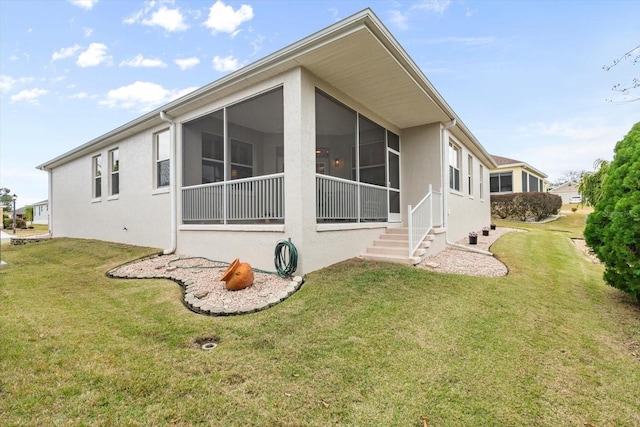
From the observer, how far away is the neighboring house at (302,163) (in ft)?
17.8

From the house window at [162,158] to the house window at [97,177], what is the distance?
4.27 meters

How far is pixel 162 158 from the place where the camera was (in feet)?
28.6

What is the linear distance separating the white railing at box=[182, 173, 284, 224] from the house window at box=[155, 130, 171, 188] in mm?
1341

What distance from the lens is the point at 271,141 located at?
956 centimetres

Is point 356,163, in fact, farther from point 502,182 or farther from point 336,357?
point 502,182

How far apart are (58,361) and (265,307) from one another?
2.17 meters

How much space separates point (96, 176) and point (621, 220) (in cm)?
1474

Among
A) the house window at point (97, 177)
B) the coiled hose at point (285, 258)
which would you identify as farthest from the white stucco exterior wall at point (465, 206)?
the house window at point (97, 177)

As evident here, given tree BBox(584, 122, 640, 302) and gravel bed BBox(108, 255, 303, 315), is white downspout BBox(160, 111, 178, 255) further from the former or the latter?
tree BBox(584, 122, 640, 302)

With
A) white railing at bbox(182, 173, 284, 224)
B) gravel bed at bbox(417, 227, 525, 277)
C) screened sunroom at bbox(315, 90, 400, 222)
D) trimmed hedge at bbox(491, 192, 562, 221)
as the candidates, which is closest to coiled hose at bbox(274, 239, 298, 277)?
white railing at bbox(182, 173, 284, 224)

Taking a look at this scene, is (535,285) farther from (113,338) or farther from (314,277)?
(113,338)

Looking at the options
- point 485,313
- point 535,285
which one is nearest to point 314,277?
point 485,313

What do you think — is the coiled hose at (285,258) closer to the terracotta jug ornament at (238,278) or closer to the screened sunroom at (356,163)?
the terracotta jug ornament at (238,278)

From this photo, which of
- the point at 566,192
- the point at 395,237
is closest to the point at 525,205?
the point at 395,237
